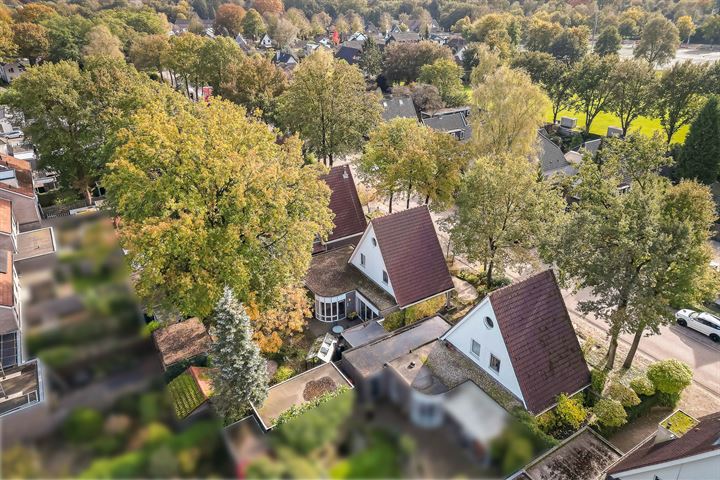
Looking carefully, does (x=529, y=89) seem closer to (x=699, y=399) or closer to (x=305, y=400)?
(x=699, y=399)

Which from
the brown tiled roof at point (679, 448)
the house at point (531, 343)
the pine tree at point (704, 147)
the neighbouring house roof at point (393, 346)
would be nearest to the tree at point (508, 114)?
the pine tree at point (704, 147)

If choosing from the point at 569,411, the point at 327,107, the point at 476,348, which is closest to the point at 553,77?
the point at 327,107

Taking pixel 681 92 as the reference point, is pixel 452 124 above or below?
below

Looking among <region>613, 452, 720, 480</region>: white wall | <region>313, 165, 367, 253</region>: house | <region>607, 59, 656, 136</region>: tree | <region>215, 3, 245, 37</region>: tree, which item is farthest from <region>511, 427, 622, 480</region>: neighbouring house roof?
<region>215, 3, 245, 37</region>: tree

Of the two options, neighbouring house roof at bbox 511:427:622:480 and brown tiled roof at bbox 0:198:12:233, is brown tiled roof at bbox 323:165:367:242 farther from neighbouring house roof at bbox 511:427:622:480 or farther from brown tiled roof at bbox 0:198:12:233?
brown tiled roof at bbox 0:198:12:233

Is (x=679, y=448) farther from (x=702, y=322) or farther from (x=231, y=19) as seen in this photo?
(x=231, y=19)

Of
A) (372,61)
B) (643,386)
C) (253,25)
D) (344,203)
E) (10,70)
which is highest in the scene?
(253,25)

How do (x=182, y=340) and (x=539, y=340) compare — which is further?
(x=182, y=340)
